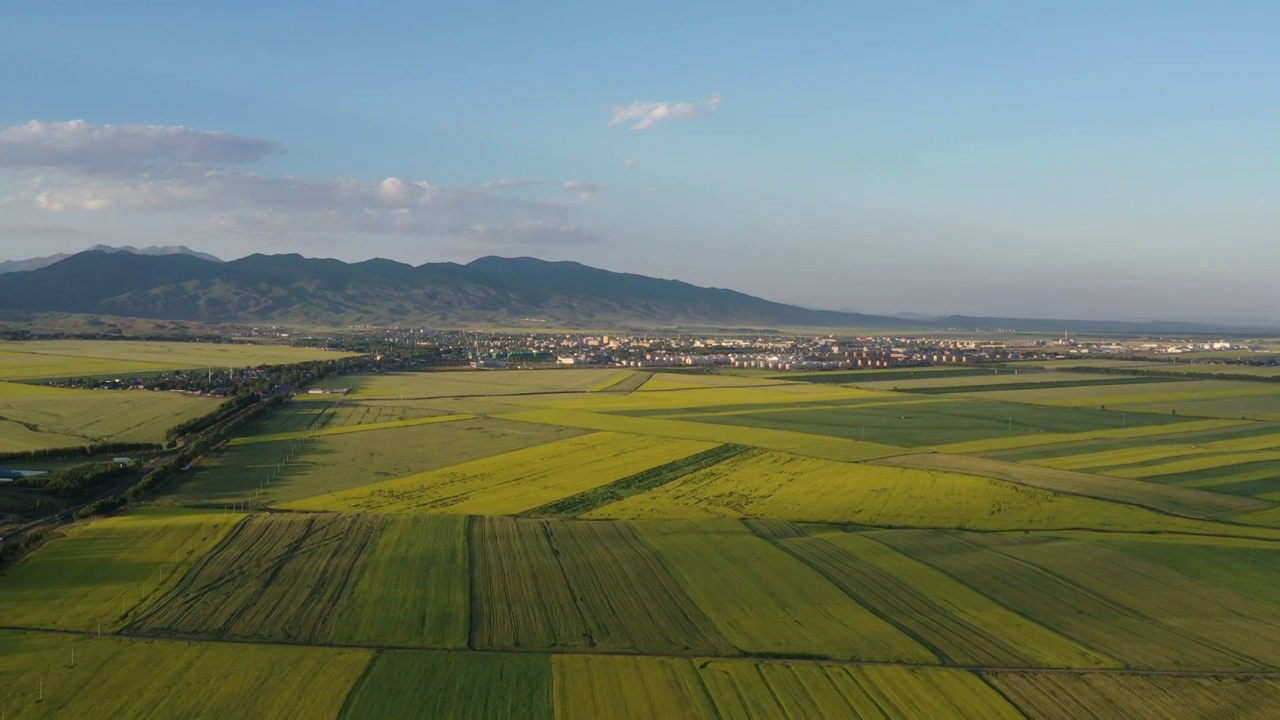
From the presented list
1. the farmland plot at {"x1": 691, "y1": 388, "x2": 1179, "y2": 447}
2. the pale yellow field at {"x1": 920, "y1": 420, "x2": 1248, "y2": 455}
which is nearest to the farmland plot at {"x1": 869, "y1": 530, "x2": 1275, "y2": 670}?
the pale yellow field at {"x1": 920, "y1": 420, "x2": 1248, "y2": 455}

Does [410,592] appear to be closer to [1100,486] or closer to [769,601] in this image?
[769,601]

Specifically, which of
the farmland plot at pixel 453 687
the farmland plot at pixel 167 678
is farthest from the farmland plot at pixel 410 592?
the farmland plot at pixel 167 678

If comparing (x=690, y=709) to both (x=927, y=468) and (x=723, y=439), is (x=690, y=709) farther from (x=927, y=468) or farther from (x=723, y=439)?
(x=723, y=439)

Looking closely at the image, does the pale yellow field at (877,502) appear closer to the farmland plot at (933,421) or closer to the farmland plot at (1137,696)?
the farmland plot at (933,421)

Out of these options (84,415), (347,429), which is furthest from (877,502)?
(84,415)

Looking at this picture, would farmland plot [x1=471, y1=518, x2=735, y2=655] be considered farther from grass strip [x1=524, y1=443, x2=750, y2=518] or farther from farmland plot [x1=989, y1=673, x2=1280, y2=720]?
farmland plot [x1=989, y1=673, x2=1280, y2=720]

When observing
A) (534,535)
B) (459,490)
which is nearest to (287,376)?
(459,490)
